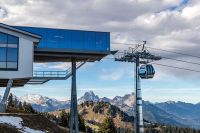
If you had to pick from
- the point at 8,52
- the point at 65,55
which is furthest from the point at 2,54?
the point at 65,55

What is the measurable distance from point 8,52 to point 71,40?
11634 mm

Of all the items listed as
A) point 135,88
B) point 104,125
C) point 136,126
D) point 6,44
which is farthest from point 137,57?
point 104,125

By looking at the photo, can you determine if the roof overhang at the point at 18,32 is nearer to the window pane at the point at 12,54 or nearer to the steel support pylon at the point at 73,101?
the window pane at the point at 12,54

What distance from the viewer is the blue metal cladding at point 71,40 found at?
232 feet

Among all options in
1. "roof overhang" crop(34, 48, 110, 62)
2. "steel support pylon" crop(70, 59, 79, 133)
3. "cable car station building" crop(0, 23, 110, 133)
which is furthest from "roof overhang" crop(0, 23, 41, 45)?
"steel support pylon" crop(70, 59, 79, 133)

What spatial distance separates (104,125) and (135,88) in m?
78.5

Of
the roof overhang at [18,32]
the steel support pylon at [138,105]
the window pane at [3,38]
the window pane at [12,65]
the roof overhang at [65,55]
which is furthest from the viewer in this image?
the roof overhang at [65,55]

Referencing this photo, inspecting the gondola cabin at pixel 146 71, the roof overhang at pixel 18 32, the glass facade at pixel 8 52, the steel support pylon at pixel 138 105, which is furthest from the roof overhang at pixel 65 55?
the steel support pylon at pixel 138 105

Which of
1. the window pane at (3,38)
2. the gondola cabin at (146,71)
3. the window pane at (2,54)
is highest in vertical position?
the window pane at (3,38)

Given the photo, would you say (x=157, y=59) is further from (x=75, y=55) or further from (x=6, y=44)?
(x=6, y=44)

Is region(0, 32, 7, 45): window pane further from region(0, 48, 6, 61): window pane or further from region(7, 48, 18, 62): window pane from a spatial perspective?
region(7, 48, 18, 62): window pane

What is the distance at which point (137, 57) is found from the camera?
5850 cm

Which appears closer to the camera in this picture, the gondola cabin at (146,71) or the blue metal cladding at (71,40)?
the gondola cabin at (146,71)

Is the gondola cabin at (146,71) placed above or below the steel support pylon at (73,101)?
above
